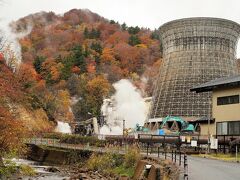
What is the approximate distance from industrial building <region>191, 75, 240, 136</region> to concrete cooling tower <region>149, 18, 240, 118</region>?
67.5 feet

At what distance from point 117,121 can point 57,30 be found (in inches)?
2565

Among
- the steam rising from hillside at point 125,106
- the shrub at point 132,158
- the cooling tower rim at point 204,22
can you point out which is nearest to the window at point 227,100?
the shrub at point 132,158

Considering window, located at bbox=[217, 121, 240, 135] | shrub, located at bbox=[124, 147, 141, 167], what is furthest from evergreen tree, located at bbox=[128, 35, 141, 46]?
shrub, located at bbox=[124, 147, 141, 167]

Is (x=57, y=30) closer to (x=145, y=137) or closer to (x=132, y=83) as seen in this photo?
(x=132, y=83)

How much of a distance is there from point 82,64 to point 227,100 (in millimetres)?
68049

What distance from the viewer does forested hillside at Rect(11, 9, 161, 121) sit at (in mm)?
84188

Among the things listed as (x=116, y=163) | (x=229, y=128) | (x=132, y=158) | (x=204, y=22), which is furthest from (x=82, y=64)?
(x=132, y=158)

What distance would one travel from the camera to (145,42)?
402 ft

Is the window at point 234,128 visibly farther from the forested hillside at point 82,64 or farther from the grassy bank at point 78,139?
the forested hillside at point 82,64

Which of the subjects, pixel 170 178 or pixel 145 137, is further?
pixel 145 137

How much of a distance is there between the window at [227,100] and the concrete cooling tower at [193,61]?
21.1 meters

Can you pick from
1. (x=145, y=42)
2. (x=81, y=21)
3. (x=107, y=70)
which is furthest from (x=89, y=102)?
(x=81, y=21)

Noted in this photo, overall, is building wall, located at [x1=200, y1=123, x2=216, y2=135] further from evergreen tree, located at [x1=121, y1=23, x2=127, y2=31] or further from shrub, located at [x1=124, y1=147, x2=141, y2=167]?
evergreen tree, located at [x1=121, y1=23, x2=127, y2=31]

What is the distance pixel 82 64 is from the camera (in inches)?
3888
